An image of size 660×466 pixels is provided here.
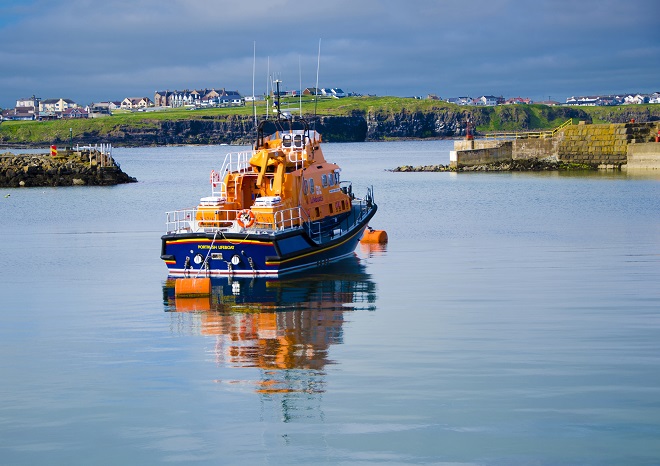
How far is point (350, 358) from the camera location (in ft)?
53.8

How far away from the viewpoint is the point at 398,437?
40.1ft

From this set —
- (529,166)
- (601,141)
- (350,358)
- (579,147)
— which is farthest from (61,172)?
(350,358)

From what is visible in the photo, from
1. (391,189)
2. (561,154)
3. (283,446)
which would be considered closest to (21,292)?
(283,446)

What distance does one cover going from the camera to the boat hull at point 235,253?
→ 78.7 ft

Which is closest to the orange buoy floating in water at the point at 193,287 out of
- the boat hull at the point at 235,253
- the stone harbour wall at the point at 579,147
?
the boat hull at the point at 235,253

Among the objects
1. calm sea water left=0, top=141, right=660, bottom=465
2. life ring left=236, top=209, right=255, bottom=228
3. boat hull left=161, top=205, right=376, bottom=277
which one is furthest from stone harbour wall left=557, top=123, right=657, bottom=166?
life ring left=236, top=209, right=255, bottom=228

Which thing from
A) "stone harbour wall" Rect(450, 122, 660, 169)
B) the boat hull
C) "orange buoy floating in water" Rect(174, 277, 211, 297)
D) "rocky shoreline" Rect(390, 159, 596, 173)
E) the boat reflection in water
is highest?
"stone harbour wall" Rect(450, 122, 660, 169)

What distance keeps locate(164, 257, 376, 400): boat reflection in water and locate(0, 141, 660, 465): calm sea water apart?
64 mm

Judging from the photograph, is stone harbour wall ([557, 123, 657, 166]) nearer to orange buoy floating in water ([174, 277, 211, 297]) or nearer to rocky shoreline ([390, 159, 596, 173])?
rocky shoreline ([390, 159, 596, 173])

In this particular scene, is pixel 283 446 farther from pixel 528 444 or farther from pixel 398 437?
Answer: pixel 528 444

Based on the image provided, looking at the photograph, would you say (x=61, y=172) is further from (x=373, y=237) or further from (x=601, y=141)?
(x=373, y=237)

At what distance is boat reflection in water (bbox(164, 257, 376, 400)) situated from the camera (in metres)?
15.9

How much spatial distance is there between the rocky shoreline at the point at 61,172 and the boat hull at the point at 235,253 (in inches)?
1763

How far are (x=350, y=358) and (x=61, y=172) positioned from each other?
55394mm
